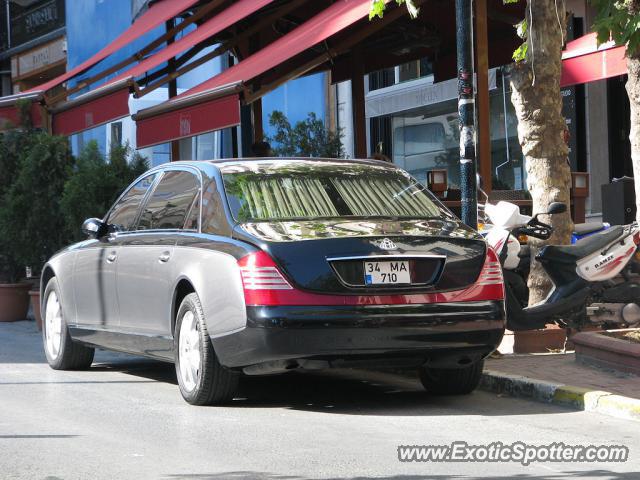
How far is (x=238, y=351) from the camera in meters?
7.84

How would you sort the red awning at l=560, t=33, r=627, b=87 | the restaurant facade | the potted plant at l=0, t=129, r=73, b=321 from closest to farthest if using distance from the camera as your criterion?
the red awning at l=560, t=33, r=627, b=87, the restaurant facade, the potted plant at l=0, t=129, r=73, b=321

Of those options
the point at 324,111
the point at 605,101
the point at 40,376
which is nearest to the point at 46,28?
the point at 324,111

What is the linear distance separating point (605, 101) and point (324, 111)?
827 centimetres

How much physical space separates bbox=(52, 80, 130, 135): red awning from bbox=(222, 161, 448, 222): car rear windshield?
19.0 ft

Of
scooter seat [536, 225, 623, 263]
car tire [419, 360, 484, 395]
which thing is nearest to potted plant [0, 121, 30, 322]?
scooter seat [536, 225, 623, 263]

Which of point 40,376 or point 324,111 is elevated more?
point 324,111

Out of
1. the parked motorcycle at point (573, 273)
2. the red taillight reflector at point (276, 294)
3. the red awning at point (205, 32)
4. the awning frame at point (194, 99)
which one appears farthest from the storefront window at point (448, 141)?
the red taillight reflector at point (276, 294)

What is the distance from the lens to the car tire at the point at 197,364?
8141 mm

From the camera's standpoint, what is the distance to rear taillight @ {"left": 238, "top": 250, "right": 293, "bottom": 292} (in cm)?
771

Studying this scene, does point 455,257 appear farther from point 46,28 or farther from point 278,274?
point 46,28

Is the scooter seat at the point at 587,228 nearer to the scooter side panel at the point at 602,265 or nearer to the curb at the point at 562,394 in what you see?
the scooter side panel at the point at 602,265

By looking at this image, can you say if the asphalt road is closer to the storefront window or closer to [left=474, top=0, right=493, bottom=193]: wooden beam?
[left=474, top=0, right=493, bottom=193]: wooden beam

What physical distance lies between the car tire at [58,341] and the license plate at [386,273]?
3651 millimetres

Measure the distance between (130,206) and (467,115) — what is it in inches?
111
